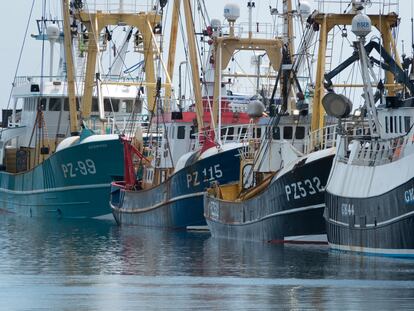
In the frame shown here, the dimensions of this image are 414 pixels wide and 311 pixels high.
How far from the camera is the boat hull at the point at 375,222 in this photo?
3797 centimetres

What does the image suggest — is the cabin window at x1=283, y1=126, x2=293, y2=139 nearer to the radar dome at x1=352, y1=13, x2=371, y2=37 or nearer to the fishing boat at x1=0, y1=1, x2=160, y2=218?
the radar dome at x1=352, y1=13, x2=371, y2=37

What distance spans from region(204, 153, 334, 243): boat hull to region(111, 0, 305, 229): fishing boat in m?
4.19

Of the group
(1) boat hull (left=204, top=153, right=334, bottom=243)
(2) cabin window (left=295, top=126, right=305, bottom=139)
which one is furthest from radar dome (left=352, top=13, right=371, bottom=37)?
(2) cabin window (left=295, top=126, right=305, bottom=139)

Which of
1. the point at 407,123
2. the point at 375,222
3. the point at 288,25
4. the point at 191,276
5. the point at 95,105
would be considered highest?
the point at 288,25

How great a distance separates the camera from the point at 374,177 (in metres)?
40.2

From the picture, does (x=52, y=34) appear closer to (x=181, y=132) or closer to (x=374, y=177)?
(x=181, y=132)

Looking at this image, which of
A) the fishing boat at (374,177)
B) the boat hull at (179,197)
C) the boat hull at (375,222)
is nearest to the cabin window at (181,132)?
the boat hull at (179,197)

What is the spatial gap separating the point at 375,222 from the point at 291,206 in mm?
6770

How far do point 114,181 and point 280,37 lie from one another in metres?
11.1

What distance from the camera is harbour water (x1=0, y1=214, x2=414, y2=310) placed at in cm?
3123

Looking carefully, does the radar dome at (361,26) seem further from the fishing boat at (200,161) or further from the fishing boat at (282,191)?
the fishing boat at (200,161)

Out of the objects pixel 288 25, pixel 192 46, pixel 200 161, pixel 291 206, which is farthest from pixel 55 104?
pixel 291 206

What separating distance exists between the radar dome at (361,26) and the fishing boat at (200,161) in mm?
9695

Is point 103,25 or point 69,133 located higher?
point 103,25
